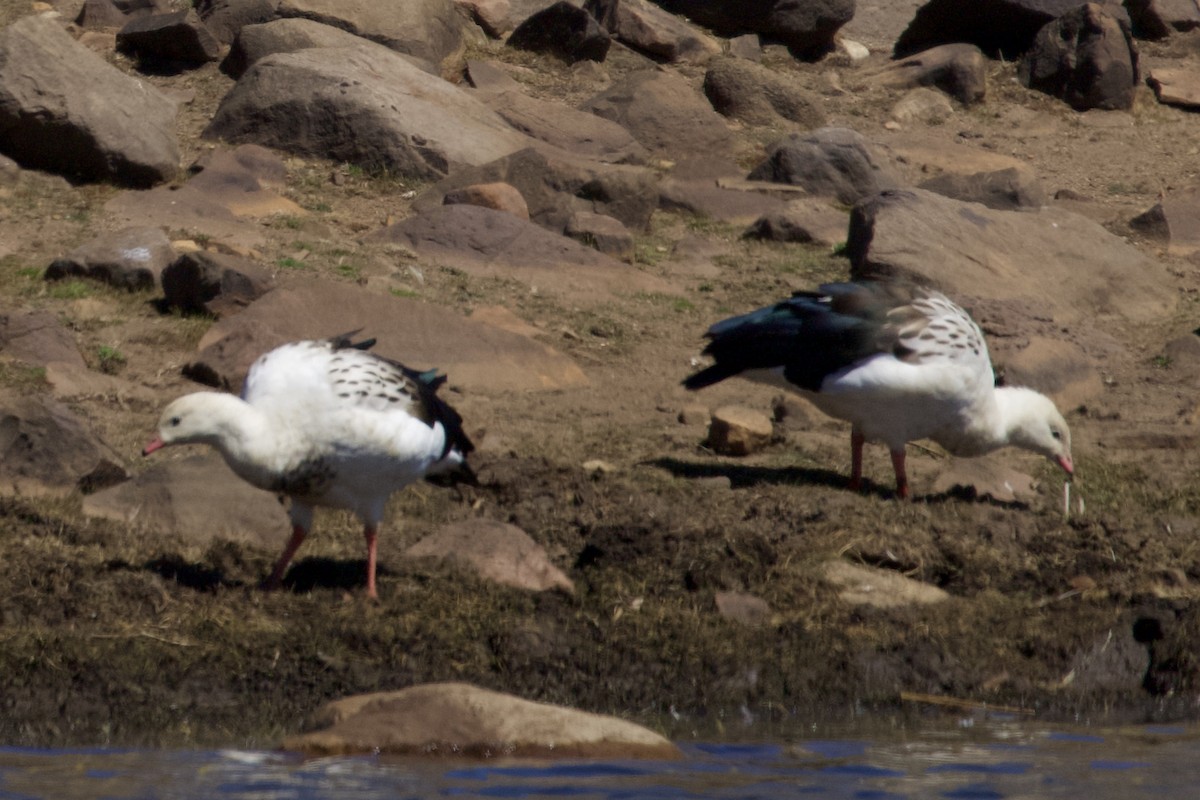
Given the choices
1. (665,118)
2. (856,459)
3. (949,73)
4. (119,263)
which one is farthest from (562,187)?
(949,73)

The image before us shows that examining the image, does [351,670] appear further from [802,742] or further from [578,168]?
[578,168]

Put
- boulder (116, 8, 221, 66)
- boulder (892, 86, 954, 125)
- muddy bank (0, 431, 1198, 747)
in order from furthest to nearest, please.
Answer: boulder (892, 86, 954, 125), boulder (116, 8, 221, 66), muddy bank (0, 431, 1198, 747)

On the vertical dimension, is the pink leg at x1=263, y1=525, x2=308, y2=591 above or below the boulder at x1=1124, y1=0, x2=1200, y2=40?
above

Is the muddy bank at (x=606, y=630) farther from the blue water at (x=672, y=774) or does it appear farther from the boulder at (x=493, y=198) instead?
the boulder at (x=493, y=198)

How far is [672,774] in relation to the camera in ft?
15.7

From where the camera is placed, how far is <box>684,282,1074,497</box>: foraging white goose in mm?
7734

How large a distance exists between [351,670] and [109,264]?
532 centimetres

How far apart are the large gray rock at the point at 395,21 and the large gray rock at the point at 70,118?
124 inches

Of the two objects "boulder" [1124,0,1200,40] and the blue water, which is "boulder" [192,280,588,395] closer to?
the blue water

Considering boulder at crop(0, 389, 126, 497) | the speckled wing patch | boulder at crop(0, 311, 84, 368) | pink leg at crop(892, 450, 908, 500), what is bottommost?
boulder at crop(0, 311, 84, 368)

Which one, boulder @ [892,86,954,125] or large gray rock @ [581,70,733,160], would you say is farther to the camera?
boulder @ [892,86,954,125]

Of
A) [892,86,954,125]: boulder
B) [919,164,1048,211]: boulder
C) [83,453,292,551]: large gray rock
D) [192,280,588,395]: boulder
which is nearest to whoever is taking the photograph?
[83,453,292,551]: large gray rock

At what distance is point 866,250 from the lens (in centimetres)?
1173

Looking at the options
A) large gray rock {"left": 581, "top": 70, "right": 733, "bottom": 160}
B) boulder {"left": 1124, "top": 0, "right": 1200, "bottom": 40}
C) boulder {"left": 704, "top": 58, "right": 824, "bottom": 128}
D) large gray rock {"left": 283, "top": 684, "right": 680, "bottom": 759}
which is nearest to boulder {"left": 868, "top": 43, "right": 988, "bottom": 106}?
boulder {"left": 704, "top": 58, "right": 824, "bottom": 128}
